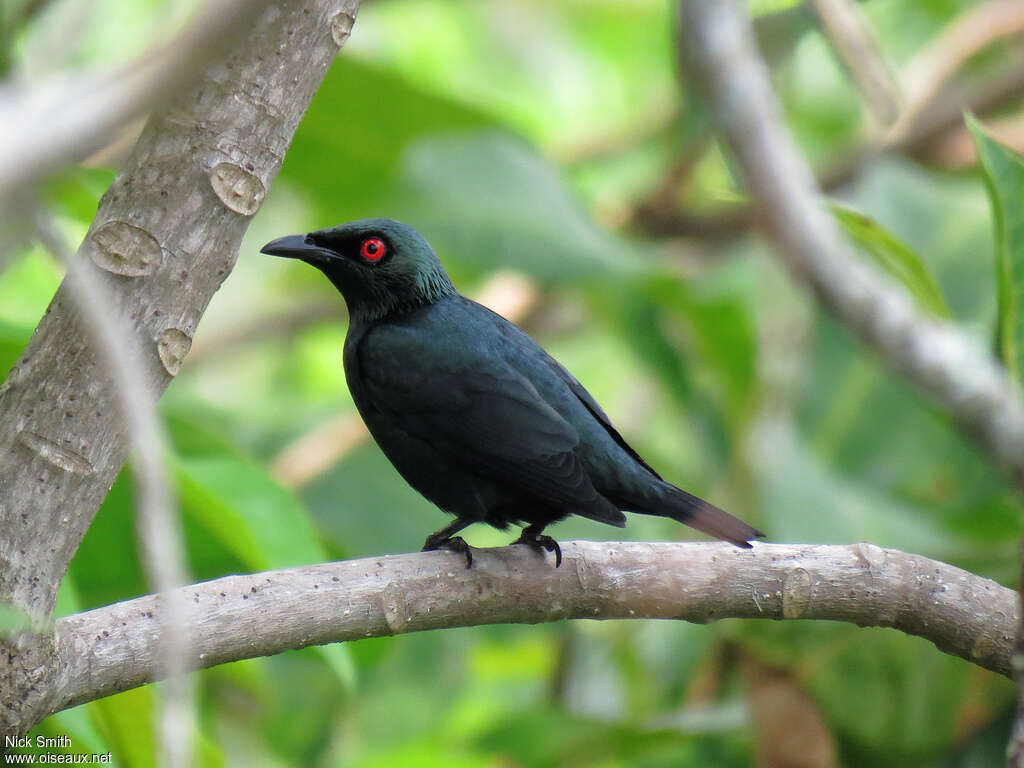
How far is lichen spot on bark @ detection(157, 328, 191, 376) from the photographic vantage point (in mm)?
2176

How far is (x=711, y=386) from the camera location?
6.60m

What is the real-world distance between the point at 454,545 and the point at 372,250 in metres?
1.28

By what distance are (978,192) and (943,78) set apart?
27.1 inches

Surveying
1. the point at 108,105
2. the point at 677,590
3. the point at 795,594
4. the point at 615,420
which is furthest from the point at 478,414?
the point at 615,420

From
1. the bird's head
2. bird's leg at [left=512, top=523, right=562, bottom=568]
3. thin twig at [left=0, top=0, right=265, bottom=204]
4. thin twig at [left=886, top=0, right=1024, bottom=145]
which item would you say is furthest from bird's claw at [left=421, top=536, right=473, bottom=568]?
thin twig at [left=886, top=0, right=1024, bottom=145]

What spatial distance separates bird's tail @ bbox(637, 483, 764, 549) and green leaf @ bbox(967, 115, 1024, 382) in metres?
0.82

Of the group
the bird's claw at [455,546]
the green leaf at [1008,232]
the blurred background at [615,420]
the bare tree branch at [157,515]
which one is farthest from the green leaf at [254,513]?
the green leaf at [1008,232]

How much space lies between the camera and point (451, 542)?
3201mm

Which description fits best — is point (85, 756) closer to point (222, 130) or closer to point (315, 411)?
point (222, 130)

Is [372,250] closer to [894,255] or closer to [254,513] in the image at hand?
[254,513]

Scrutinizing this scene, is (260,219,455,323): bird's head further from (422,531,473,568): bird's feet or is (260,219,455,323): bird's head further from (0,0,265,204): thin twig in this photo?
(0,0,265,204): thin twig

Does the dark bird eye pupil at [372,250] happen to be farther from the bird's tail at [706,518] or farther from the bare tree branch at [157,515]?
the bare tree branch at [157,515]

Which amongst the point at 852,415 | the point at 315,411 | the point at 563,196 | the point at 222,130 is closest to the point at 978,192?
the point at 852,415

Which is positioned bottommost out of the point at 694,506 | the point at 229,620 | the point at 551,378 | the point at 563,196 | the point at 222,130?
the point at 229,620
